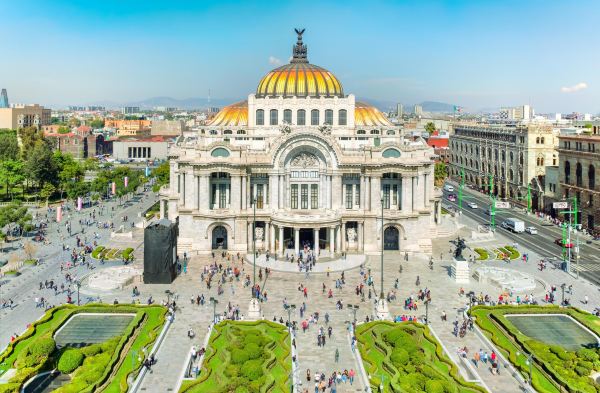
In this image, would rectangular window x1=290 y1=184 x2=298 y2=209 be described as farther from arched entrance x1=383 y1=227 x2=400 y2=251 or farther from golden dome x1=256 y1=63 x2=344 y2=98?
golden dome x1=256 y1=63 x2=344 y2=98

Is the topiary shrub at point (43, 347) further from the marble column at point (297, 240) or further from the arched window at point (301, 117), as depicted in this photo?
the arched window at point (301, 117)

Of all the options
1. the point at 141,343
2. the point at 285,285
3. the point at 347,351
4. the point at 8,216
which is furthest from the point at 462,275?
the point at 8,216

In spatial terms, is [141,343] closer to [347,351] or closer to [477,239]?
[347,351]

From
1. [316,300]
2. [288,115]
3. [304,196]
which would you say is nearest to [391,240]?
[304,196]

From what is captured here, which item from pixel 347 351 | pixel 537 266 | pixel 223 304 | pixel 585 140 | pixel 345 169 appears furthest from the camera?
pixel 585 140

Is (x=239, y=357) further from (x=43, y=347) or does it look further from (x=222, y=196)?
(x=222, y=196)

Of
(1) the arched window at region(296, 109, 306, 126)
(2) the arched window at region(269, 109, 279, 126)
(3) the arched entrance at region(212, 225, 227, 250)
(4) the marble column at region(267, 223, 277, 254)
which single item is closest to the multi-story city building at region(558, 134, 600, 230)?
(1) the arched window at region(296, 109, 306, 126)
